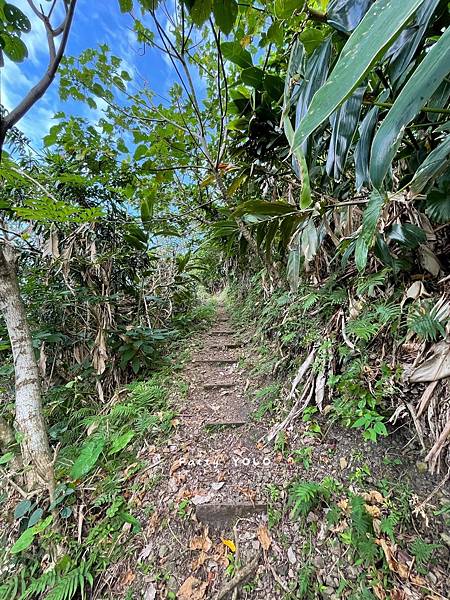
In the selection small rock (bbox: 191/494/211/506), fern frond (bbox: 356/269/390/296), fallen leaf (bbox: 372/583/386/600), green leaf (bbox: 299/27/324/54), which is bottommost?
Result: fallen leaf (bbox: 372/583/386/600)

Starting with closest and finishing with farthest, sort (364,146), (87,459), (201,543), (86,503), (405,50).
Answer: (405,50) < (364,146) < (201,543) < (86,503) < (87,459)

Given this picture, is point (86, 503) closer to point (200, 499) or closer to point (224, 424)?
point (200, 499)

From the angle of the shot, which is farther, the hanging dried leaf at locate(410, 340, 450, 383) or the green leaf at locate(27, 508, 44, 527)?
the green leaf at locate(27, 508, 44, 527)

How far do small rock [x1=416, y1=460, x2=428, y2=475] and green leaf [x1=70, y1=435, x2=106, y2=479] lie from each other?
5.22 feet

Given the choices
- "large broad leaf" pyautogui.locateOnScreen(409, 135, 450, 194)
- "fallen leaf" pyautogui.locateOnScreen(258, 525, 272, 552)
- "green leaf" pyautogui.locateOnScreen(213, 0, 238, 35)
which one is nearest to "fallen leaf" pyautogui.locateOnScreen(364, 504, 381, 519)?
"fallen leaf" pyautogui.locateOnScreen(258, 525, 272, 552)

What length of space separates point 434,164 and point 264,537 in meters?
1.42

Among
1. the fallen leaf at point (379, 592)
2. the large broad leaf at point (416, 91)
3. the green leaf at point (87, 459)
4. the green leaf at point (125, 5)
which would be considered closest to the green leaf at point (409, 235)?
the large broad leaf at point (416, 91)

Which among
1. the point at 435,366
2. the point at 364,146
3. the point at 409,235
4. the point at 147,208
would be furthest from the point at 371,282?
the point at 147,208

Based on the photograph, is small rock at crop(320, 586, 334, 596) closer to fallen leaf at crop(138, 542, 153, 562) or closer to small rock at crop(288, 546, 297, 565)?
small rock at crop(288, 546, 297, 565)

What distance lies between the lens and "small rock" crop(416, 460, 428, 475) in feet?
3.35

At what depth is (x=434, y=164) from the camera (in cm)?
48

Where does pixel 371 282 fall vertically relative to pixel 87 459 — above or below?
above

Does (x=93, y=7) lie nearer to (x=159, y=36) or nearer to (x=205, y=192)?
(x=159, y=36)

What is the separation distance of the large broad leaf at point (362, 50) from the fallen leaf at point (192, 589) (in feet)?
5.00
